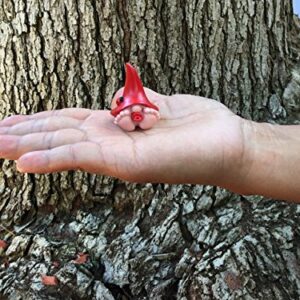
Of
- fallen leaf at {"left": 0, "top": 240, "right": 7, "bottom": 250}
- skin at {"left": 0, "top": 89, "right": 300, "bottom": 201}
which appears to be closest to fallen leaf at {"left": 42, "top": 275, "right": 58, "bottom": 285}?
fallen leaf at {"left": 0, "top": 240, "right": 7, "bottom": 250}

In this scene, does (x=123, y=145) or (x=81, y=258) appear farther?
(x=81, y=258)

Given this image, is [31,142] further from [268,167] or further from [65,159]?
[268,167]

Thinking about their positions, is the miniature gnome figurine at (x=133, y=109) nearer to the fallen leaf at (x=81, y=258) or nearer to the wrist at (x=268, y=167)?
the wrist at (x=268, y=167)

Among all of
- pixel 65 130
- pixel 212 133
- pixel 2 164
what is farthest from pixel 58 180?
pixel 212 133

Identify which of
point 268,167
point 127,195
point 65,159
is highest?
point 65,159

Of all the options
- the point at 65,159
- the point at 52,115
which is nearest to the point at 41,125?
the point at 52,115

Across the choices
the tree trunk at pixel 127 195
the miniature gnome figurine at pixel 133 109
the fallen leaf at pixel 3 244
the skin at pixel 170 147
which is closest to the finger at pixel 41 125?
the skin at pixel 170 147
